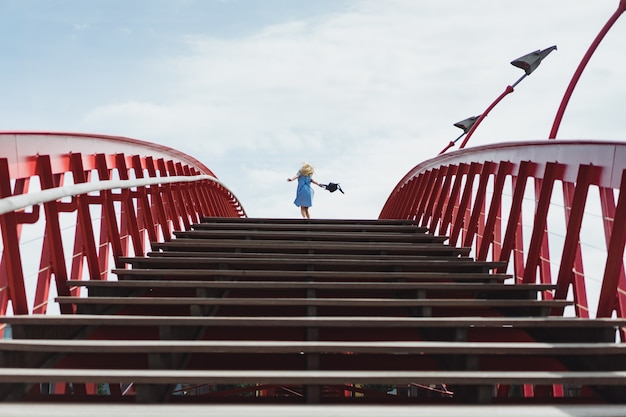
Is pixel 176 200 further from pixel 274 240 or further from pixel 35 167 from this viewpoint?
pixel 35 167

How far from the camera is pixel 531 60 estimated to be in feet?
38.5

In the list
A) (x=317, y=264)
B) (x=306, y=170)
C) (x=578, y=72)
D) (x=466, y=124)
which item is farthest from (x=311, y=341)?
(x=466, y=124)

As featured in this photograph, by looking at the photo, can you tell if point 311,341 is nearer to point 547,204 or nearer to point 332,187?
point 547,204

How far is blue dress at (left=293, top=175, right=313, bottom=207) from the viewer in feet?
47.4

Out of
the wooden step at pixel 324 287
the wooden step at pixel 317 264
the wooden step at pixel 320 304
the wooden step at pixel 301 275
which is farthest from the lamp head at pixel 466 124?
the wooden step at pixel 320 304

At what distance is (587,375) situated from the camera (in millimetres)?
3535

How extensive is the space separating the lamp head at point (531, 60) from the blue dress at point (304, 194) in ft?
15.8

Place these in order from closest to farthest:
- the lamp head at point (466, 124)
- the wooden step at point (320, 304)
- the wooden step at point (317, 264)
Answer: the wooden step at point (320, 304), the wooden step at point (317, 264), the lamp head at point (466, 124)

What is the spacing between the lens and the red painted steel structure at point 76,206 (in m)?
4.18

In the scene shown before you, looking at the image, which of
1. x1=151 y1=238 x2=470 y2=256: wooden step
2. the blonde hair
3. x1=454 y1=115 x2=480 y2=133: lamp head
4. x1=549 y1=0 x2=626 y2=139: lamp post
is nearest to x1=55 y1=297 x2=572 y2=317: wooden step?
x1=151 y1=238 x2=470 y2=256: wooden step

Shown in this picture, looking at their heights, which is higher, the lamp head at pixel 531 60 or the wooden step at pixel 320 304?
the lamp head at pixel 531 60

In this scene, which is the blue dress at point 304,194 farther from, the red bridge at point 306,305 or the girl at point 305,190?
the red bridge at point 306,305

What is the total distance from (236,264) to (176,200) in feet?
12.7

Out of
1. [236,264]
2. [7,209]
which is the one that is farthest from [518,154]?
[7,209]
